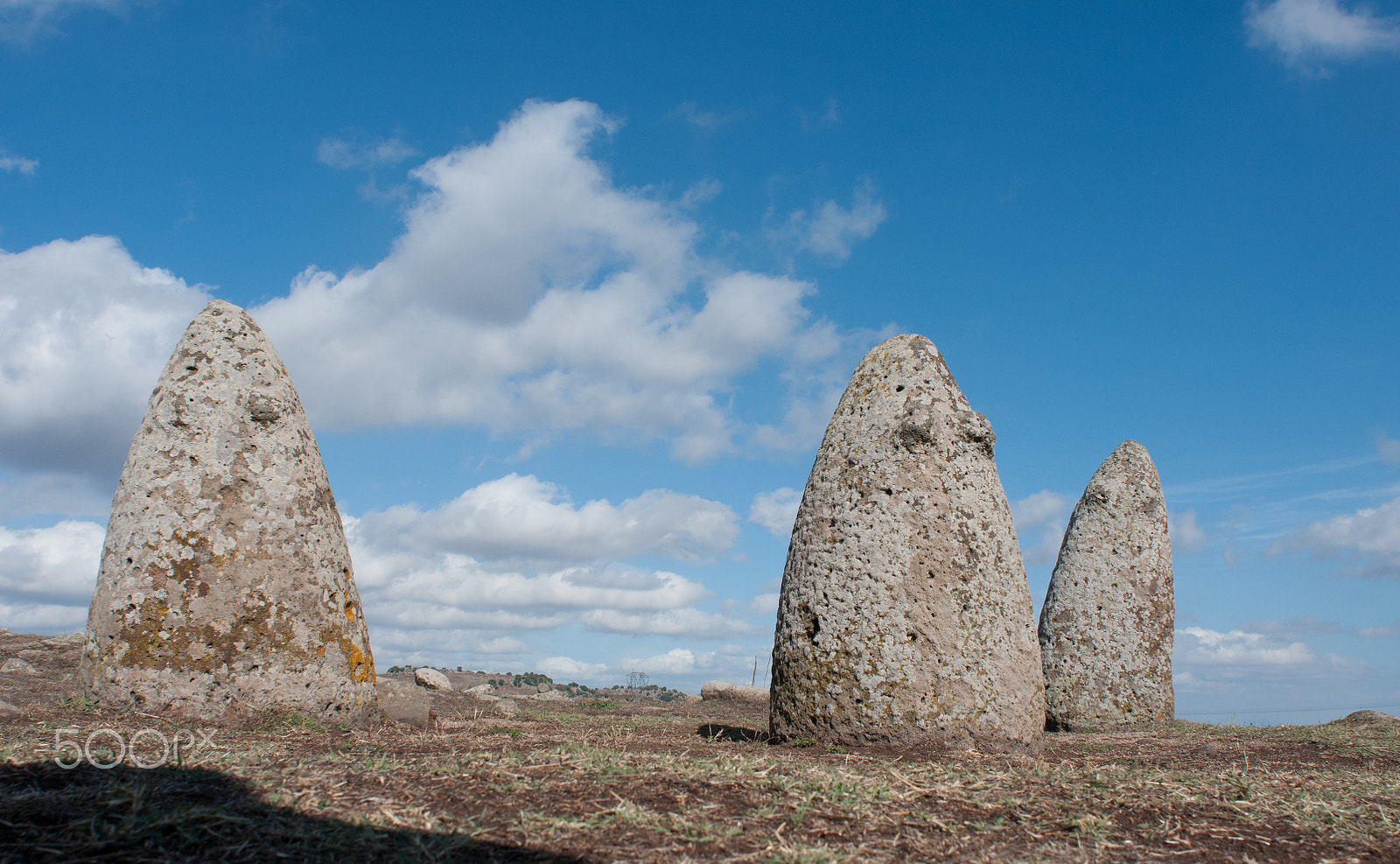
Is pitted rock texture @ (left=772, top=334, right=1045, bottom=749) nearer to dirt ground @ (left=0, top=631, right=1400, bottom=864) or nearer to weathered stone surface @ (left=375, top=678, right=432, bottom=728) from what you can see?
dirt ground @ (left=0, top=631, right=1400, bottom=864)

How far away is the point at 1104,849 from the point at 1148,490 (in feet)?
36.2

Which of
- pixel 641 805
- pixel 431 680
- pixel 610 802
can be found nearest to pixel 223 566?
pixel 610 802

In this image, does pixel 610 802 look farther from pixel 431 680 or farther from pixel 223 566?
pixel 431 680

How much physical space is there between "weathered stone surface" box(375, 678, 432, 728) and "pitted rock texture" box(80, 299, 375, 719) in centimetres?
37

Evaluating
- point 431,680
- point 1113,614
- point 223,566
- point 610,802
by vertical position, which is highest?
point 1113,614

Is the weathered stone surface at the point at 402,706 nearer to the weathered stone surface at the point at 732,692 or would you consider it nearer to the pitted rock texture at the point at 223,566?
the pitted rock texture at the point at 223,566

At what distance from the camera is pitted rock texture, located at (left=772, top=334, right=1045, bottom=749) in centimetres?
746

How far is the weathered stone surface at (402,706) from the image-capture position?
28.2 feet

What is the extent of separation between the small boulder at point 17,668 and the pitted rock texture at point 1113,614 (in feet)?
50.9

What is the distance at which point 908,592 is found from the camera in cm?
760

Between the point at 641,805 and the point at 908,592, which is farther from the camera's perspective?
the point at 908,592

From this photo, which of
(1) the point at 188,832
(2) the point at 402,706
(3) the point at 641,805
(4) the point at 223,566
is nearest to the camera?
(1) the point at 188,832

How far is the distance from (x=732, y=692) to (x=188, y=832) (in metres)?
15.7

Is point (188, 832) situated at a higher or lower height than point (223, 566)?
lower
